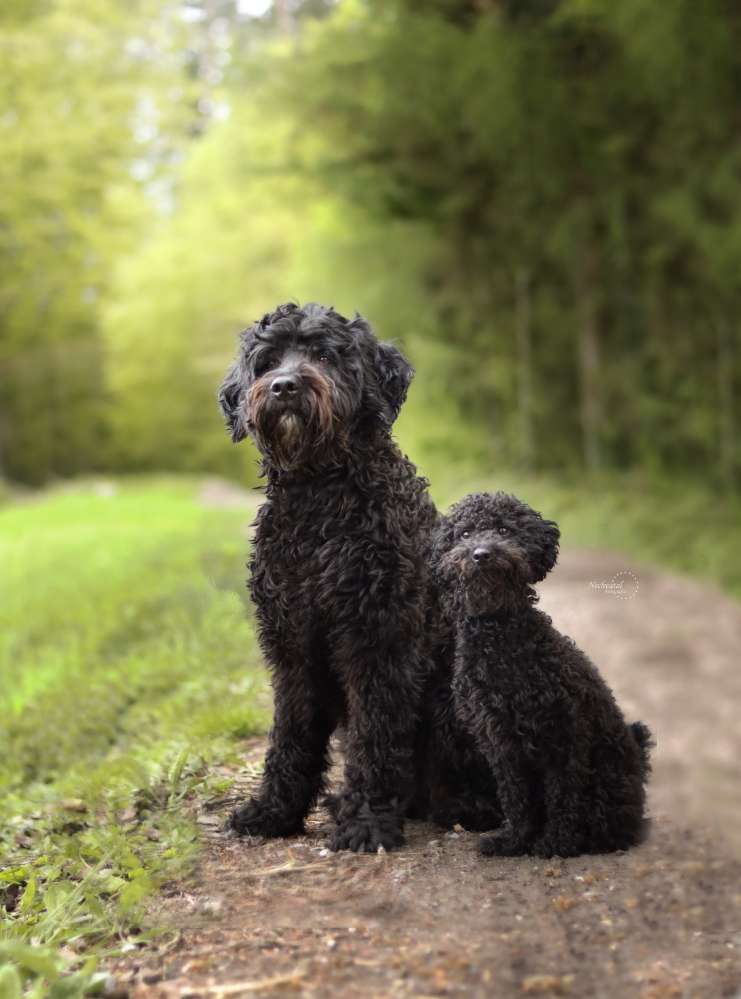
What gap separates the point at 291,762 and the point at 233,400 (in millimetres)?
1315

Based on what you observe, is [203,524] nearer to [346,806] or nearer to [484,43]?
[484,43]

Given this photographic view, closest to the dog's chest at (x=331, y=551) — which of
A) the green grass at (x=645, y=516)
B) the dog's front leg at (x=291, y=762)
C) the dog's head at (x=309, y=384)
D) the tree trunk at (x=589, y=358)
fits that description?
the dog's head at (x=309, y=384)

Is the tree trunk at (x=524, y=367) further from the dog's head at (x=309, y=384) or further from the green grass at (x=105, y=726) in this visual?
the dog's head at (x=309, y=384)

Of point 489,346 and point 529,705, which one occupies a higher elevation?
point 489,346

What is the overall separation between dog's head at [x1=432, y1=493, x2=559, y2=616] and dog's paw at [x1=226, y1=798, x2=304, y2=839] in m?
1.06

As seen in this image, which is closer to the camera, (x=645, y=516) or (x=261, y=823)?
(x=261, y=823)

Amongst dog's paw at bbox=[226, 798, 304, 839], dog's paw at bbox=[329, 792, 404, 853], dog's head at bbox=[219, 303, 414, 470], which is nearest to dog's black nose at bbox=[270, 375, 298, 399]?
dog's head at bbox=[219, 303, 414, 470]

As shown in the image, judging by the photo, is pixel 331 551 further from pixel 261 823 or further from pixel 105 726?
pixel 105 726

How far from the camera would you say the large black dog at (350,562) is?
3867 mm

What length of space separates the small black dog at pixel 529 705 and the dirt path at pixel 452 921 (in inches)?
4.6

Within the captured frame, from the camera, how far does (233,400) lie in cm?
406

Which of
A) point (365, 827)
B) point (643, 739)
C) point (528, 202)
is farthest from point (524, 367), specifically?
point (365, 827)

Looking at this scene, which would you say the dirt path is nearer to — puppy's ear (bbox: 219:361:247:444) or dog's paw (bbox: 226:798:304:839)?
dog's paw (bbox: 226:798:304:839)

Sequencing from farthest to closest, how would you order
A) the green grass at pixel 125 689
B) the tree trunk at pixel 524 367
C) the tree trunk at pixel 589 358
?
the tree trunk at pixel 524 367 → the tree trunk at pixel 589 358 → the green grass at pixel 125 689
